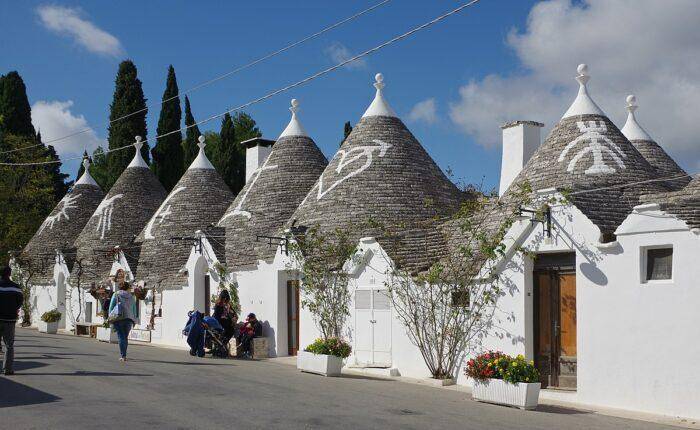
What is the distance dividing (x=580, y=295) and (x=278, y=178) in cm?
1483

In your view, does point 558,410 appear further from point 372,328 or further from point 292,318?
point 292,318

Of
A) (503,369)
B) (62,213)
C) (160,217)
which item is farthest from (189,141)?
(503,369)

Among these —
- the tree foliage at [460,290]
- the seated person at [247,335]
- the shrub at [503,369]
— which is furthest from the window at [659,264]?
the seated person at [247,335]

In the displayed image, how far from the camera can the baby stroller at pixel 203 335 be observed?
20.9 metres

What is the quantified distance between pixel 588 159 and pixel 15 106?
45.0m

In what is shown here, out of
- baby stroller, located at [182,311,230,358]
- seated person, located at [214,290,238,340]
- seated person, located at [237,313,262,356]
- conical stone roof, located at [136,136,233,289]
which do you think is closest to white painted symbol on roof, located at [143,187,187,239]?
conical stone roof, located at [136,136,233,289]

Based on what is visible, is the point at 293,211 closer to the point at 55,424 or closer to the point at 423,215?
the point at 423,215

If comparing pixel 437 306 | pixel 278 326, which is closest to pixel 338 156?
pixel 278 326

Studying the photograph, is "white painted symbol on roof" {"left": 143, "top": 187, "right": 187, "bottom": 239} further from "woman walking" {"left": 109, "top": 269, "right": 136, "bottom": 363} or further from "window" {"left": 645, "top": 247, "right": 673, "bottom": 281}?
"window" {"left": 645, "top": 247, "right": 673, "bottom": 281}

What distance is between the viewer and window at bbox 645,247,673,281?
1261cm

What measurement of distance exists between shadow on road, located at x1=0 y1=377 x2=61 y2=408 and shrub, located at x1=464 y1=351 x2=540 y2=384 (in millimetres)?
6370

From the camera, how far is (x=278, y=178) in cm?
2711

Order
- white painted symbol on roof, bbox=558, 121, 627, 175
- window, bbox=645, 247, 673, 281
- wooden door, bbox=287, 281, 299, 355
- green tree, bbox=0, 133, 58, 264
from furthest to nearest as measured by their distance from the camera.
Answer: green tree, bbox=0, 133, 58, 264, wooden door, bbox=287, 281, 299, 355, white painted symbol on roof, bbox=558, 121, 627, 175, window, bbox=645, 247, 673, 281

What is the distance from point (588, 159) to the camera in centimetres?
1777
